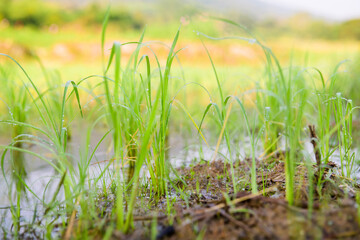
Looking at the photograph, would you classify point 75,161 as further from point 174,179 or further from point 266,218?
point 266,218

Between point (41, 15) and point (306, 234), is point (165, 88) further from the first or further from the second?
point (41, 15)

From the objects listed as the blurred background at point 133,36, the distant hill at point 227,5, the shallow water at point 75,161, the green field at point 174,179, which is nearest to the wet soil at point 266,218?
the green field at point 174,179

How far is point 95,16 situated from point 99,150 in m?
14.8

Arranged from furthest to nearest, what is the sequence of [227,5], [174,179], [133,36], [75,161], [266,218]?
[227,5]
[133,36]
[75,161]
[174,179]
[266,218]

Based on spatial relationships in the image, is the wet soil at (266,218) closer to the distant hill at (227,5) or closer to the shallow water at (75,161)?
the shallow water at (75,161)

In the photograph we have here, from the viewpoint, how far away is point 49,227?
1015mm

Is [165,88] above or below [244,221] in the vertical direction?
above

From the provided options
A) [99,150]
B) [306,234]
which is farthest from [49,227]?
[99,150]

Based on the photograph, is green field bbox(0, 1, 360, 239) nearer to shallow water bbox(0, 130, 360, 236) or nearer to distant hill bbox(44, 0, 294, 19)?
shallow water bbox(0, 130, 360, 236)

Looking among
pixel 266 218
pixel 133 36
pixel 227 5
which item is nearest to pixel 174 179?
pixel 266 218

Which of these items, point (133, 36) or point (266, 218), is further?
point (133, 36)

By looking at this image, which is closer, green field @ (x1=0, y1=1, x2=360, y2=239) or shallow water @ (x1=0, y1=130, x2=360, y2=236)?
green field @ (x1=0, y1=1, x2=360, y2=239)

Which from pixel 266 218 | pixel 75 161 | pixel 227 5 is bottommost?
pixel 75 161

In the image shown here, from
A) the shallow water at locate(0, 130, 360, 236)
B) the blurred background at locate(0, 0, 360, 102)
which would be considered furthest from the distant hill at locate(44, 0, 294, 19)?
the shallow water at locate(0, 130, 360, 236)
